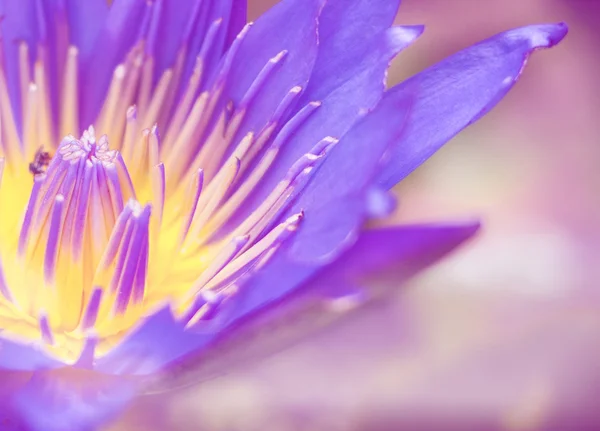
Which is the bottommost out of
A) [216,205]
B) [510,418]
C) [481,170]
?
[510,418]

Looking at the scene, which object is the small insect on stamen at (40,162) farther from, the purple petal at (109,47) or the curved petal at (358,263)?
the curved petal at (358,263)

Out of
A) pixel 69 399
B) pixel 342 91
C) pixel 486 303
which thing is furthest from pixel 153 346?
pixel 486 303

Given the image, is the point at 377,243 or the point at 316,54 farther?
the point at 316,54

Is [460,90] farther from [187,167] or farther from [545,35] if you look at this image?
[187,167]

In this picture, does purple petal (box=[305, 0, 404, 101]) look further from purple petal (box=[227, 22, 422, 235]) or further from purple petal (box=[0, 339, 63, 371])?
purple petal (box=[0, 339, 63, 371])

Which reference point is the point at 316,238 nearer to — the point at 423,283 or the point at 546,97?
the point at 423,283

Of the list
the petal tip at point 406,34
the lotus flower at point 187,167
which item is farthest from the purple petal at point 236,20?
the petal tip at point 406,34

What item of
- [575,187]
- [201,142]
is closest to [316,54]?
[201,142]
